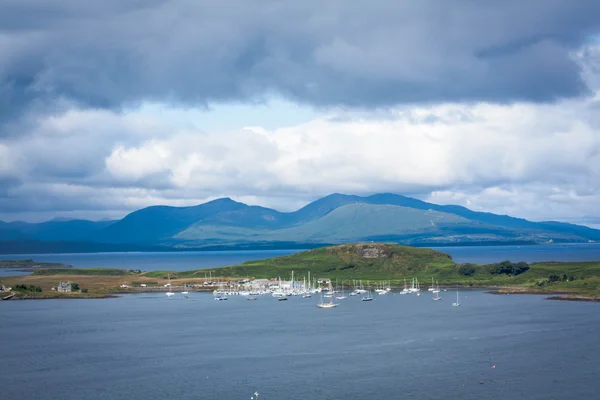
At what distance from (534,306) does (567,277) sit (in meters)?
42.7

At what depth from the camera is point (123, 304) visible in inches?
6324

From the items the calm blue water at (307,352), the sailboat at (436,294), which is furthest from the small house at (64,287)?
the sailboat at (436,294)

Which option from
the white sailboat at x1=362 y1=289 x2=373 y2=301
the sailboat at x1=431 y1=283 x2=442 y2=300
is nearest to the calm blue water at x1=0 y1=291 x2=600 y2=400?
the sailboat at x1=431 y1=283 x2=442 y2=300

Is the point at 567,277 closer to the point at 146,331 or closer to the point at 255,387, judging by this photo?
the point at 146,331

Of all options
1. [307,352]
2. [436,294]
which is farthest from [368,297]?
[307,352]

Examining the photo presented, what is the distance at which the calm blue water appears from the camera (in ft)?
243

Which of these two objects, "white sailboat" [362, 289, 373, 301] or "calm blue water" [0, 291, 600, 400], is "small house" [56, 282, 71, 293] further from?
"white sailboat" [362, 289, 373, 301]

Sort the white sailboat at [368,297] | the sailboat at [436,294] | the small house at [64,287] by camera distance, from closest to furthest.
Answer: the white sailboat at [368,297] → the sailboat at [436,294] → the small house at [64,287]

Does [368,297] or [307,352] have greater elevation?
[368,297]

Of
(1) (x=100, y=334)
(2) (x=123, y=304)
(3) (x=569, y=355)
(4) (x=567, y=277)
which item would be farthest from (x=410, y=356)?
(4) (x=567, y=277)

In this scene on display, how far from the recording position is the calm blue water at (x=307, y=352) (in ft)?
243

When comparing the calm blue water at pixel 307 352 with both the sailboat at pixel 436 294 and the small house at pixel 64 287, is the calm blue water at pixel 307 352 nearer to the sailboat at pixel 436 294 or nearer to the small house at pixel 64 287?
the sailboat at pixel 436 294

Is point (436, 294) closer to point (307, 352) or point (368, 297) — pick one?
point (368, 297)

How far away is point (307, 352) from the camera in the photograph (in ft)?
307
